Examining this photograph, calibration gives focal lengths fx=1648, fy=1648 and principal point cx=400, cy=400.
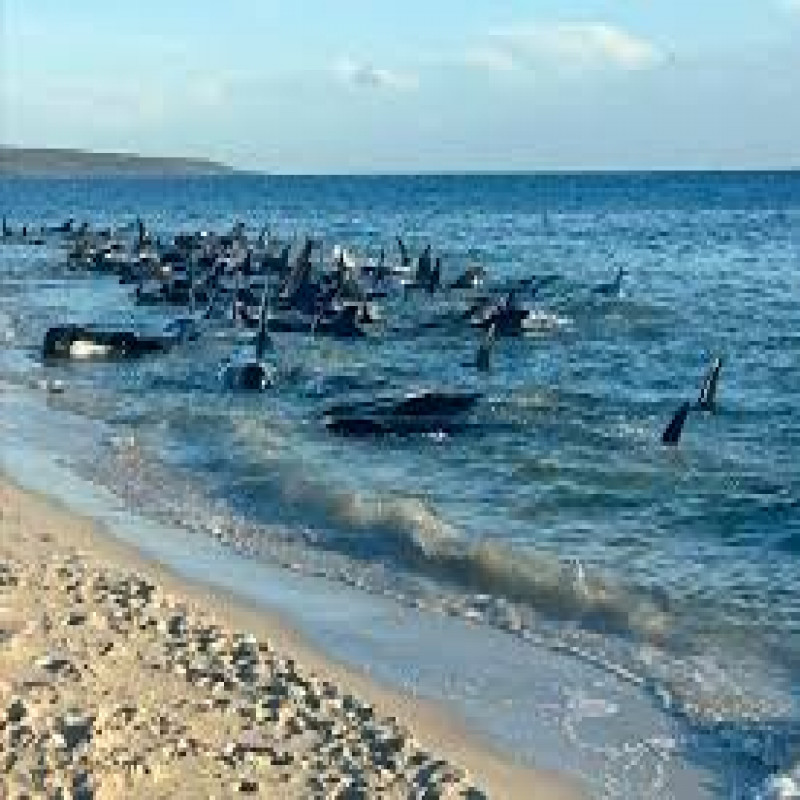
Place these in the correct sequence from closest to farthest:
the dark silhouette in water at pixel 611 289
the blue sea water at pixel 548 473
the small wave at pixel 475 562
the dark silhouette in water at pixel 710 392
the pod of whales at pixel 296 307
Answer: the blue sea water at pixel 548 473
the small wave at pixel 475 562
the pod of whales at pixel 296 307
the dark silhouette in water at pixel 710 392
the dark silhouette in water at pixel 611 289

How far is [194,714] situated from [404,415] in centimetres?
1448

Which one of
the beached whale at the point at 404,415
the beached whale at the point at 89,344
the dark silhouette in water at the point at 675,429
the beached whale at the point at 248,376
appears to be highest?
the dark silhouette in water at the point at 675,429

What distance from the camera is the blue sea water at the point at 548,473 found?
15.2 meters

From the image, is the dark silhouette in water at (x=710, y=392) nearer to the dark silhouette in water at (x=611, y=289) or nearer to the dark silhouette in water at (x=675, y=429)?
the dark silhouette in water at (x=675, y=429)

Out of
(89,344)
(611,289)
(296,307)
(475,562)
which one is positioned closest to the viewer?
(475,562)

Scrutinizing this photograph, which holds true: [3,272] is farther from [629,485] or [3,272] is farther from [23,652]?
[23,652]

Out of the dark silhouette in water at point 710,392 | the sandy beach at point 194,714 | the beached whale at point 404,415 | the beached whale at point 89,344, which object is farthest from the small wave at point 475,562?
the beached whale at point 89,344

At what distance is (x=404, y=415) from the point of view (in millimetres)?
26047

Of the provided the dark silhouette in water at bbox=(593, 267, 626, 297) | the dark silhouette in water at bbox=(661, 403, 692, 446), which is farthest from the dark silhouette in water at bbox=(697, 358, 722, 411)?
the dark silhouette in water at bbox=(593, 267, 626, 297)

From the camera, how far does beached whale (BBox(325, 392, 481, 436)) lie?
84.5 feet

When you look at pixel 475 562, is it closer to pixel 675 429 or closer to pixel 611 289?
pixel 675 429

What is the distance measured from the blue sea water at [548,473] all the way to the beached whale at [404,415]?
418 mm

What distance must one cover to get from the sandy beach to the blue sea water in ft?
7.16

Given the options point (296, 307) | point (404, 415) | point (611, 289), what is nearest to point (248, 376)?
point (404, 415)
